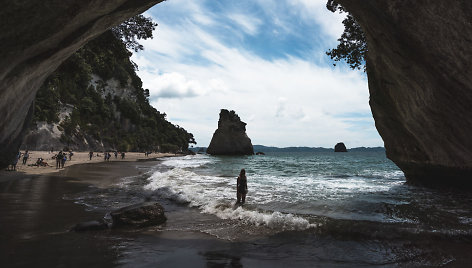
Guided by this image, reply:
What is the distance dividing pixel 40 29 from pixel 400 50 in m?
10.6

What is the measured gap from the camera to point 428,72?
347 inches

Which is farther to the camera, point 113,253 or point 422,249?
point 422,249

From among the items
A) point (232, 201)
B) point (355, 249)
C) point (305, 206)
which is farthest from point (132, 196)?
point (355, 249)

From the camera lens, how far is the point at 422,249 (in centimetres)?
614

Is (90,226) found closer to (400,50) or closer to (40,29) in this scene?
(40,29)

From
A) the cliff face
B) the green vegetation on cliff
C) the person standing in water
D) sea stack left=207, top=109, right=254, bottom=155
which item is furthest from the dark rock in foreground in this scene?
sea stack left=207, top=109, right=254, bottom=155

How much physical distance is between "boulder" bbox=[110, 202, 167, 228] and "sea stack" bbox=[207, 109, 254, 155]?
3284 inches

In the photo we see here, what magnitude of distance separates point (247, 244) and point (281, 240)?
970 millimetres

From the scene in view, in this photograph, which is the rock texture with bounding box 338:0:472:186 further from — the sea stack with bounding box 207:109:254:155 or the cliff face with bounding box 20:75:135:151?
the sea stack with bounding box 207:109:254:155

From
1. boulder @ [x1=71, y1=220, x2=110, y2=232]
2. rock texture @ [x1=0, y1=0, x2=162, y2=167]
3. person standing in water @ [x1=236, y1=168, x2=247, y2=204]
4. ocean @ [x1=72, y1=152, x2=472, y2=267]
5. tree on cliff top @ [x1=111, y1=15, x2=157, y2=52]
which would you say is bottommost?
ocean @ [x1=72, y1=152, x2=472, y2=267]

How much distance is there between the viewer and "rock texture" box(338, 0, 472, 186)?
774cm

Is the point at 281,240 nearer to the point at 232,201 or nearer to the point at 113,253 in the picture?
the point at 113,253

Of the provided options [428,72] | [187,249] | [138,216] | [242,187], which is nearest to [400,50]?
[428,72]

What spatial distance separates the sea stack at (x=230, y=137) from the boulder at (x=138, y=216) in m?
83.4
